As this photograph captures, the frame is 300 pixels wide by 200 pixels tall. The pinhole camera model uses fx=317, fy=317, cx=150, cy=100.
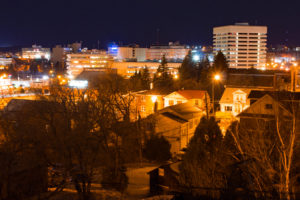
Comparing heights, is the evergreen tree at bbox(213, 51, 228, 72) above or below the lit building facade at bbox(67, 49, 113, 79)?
below

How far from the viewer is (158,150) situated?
17.8 metres

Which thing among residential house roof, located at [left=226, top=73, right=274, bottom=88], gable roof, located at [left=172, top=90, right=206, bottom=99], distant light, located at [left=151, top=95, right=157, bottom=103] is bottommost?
distant light, located at [left=151, top=95, right=157, bottom=103]

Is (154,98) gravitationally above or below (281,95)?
below

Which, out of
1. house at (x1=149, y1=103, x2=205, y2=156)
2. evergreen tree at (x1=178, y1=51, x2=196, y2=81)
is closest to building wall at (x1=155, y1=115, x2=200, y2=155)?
house at (x1=149, y1=103, x2=205, y2=156)

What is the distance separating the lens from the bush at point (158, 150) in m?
17.8

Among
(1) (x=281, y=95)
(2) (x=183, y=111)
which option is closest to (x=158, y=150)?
(2) (x=183, y=111)

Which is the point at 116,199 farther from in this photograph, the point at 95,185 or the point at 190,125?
the point at 190,125

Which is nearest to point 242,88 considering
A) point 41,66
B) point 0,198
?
point 0,198

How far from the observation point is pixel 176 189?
10.9 metres

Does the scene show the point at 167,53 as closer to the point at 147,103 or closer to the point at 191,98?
the point at 147,103

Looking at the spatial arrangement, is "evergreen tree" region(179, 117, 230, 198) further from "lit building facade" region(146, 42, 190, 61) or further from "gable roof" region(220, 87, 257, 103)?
"lit building facade" region(146, 42, 190, 61)

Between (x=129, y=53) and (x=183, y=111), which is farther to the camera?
(x=129, y=53)

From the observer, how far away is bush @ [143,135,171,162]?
1778 cm

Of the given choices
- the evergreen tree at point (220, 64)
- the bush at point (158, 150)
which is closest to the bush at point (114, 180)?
the bush at point (158, 150)
